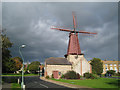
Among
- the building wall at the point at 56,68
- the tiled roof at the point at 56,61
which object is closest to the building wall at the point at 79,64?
the tiled roof at the point at 56,61

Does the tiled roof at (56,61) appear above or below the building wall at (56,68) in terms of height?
above

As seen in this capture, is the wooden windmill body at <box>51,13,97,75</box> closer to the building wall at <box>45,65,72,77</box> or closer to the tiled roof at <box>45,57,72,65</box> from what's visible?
the tiled roof at <box>45,57,72,65</box>

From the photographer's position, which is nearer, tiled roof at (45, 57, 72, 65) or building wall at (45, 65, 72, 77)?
building wall at (45, 65, 72, 77)

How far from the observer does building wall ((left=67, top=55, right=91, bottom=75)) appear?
38875 mm

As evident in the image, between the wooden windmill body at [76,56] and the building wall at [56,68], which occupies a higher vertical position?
the wooden windmill body at [76,56]

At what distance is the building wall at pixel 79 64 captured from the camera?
128 ft

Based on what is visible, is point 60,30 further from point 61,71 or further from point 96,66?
point 96,66

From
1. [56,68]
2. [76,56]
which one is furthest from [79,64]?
[56,68]

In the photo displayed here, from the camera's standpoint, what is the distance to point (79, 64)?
39188 millimetres

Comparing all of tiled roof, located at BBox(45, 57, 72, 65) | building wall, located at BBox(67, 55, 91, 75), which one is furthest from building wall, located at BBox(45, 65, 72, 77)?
building wall, located at BBox(67, 55, 91, 75)

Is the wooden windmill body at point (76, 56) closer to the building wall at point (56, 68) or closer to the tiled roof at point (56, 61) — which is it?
the tiled roof at point (56, 61)

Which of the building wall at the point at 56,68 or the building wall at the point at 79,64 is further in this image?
the building wall at the point at 79,64

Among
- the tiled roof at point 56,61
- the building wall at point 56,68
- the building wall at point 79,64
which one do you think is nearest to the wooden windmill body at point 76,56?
the building wall at point 79,64

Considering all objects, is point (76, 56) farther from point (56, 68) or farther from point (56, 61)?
point (56, 68)
